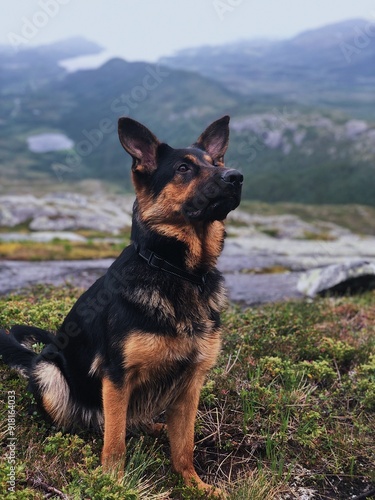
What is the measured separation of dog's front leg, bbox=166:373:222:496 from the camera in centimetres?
643

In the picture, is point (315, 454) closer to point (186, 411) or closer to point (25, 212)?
point (186, 411)

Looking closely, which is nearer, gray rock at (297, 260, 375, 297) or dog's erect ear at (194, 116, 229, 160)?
dog's erect ear at (194, 116, 229, 160)

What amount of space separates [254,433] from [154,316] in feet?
9.22

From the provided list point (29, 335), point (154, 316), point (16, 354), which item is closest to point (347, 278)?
point (29, 335)

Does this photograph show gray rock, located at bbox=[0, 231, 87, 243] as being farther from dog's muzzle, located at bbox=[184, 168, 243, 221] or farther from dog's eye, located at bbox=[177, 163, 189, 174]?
dog's muzzle, located at bbox=[184, 168, 243, 221]

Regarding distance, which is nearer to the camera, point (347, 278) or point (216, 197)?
point (216, 197)

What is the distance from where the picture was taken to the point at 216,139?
6.97m

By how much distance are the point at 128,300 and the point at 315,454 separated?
11.4 feet

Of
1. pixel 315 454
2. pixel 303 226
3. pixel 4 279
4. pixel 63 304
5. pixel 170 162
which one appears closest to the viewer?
pixel 170 162

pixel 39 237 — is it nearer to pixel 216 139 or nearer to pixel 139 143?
pixel 216 139

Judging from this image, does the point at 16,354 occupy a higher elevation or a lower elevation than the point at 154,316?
lower

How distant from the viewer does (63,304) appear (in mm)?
10727

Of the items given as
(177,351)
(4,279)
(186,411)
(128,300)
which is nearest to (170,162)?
(128,300)

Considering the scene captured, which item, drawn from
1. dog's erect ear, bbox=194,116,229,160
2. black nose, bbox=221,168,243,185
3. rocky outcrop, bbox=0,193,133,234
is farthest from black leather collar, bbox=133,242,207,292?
rocky outcrop, bbox=0,193,133,234
